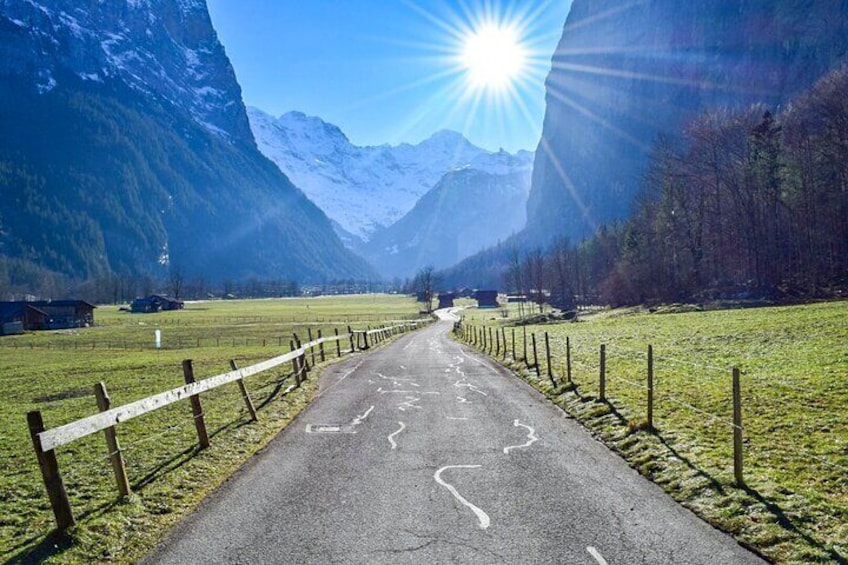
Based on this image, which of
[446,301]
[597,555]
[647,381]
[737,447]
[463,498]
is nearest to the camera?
[597,555]

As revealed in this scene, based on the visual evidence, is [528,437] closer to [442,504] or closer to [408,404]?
[442,504]

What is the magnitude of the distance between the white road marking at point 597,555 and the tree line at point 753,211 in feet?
177

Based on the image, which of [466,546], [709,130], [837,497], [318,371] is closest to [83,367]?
[318,371]

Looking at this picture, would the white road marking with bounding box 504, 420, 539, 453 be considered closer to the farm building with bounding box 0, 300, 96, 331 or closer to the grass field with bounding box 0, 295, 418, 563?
the grass field with bounding box 0, 295, 418, 563

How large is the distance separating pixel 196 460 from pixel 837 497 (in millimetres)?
11208

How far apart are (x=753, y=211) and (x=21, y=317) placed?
4778 inches

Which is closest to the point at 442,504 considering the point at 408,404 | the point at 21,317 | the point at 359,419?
the point at 359,419

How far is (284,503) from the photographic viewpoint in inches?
361

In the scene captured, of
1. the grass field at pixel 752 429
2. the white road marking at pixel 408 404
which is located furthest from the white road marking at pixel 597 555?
the white road marking at pixel 408 404

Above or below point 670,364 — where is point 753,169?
above

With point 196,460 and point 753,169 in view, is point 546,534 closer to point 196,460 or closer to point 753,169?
point 196,460

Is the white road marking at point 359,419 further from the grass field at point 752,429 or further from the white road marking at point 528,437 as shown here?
the grass field at point 752,429

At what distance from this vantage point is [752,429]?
1260 centimetres

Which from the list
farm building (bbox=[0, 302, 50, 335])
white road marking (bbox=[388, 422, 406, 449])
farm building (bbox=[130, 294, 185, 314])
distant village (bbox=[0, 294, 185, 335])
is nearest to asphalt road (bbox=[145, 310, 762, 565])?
white road marking (bbox=[388, 422, 406, 449])
